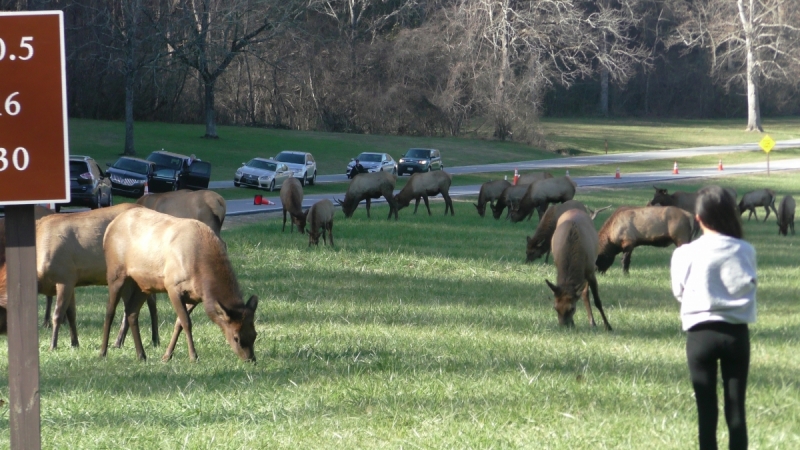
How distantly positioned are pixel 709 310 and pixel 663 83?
106165mm

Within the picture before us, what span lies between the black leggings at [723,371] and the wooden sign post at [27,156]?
12.5ft

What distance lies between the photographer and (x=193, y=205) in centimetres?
1723

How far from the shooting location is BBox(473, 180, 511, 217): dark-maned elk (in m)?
32.7

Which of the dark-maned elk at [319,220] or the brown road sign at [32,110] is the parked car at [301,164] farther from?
the brown road sign at [32,110]

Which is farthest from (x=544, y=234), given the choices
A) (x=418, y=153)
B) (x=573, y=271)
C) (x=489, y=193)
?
(x=418, y=153)

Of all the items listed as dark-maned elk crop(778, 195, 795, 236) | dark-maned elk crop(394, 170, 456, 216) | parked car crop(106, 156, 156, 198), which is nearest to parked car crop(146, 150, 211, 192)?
parked car crop(106, 156, 156, 198)

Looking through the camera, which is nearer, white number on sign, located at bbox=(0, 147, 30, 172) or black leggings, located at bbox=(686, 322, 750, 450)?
white number on sign, located at bbox=(0, 147, 30, 172)

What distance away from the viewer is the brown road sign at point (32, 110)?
521 centimetres

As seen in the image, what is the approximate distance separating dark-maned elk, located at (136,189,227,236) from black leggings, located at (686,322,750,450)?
1220 cm

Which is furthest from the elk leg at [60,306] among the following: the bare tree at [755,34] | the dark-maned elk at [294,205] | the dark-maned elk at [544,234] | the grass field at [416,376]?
the bare tree at [755,34]

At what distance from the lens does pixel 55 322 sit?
11344 millimetres

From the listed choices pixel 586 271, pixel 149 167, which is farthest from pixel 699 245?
pixel 149 167

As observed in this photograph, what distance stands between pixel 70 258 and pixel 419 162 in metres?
40.9

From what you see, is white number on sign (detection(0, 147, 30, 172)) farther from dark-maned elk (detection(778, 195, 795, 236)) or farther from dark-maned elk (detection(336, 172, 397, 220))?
dark-maned elk (detection(336, 172, 397, 220))
